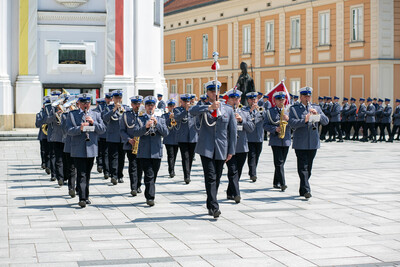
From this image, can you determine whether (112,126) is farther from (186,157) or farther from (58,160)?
(186,157)

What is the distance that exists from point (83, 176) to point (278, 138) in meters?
3.98

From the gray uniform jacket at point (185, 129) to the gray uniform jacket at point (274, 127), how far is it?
2.20m

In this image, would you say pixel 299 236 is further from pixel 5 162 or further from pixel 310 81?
pixel 310 81

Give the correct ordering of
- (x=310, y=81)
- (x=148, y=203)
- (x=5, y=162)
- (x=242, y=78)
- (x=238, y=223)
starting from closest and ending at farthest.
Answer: (x=238, y=223)
(x=148, y=203)
(x=5, y=162)
(x=242, y=78)
(x=310, y=81)

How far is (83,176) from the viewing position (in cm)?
1209

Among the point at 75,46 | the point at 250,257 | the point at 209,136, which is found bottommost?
the point at 250,257

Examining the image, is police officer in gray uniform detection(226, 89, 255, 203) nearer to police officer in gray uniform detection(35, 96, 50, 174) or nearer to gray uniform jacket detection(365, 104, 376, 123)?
police officer in gray uniform detection(35, 96, 50, 174)

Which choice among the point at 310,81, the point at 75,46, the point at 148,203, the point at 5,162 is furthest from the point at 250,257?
the point at 310,81

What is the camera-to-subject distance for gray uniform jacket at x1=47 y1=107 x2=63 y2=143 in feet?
48.7

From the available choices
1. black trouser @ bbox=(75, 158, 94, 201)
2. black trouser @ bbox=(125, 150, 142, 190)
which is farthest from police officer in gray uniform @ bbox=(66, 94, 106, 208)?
black trouser @ bbox=(125, 150, 142, 190)

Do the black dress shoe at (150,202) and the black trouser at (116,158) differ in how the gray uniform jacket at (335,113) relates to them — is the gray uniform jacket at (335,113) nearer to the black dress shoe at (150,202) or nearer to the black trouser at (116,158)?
the black trouser at (116,158)

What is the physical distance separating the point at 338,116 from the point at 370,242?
72.5ft

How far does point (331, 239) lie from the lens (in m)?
9.15

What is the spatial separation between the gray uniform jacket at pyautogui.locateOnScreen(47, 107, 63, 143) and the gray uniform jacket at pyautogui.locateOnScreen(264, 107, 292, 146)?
4147 millimetres
